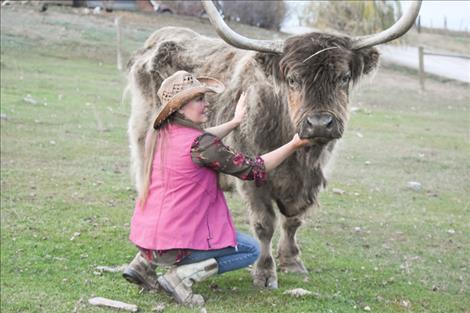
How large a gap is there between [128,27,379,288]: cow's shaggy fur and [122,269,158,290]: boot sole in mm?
943

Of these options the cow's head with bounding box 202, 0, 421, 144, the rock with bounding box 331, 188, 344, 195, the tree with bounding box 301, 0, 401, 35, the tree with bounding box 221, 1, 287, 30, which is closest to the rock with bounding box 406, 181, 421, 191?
the rock with bounding box 331, 188, 344, 195

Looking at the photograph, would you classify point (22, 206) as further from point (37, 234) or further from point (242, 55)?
point (242, 55)

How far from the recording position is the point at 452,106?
2280 cm

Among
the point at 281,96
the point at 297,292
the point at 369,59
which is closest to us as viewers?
the point at 297,292

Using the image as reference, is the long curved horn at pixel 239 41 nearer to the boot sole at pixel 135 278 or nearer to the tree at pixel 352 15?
the boot sole at pixel 135 278

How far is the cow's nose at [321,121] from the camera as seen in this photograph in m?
4.77

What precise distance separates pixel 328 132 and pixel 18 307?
2.60 m

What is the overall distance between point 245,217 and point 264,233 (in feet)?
7.41

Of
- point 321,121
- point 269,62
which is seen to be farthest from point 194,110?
point 269,62

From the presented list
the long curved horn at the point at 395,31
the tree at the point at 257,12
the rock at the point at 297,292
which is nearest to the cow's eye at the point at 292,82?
the long curved horn at the point at 395,31

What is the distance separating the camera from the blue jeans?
16.7 ft

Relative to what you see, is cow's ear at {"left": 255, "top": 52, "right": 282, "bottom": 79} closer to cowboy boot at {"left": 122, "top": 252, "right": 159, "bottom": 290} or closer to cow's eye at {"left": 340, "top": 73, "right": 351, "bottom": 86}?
cow's eye at {"left": 340, "top": 73, "right": 351, "bottom": 86}

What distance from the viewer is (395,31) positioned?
17.3 ft

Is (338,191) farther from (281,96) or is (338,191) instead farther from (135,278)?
(135,278)
